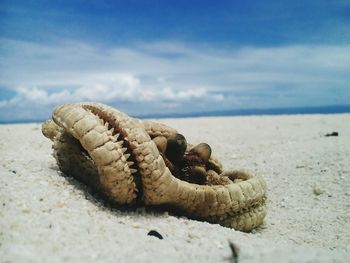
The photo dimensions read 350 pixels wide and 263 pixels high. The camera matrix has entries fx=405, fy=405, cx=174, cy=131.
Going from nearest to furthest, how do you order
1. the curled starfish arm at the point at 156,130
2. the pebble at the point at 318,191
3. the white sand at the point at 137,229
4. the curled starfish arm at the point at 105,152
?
the white sand at the point at 137,229, the curled starfish arm at the point at 105,152, the curled starfish arm at the point at 156,130, the pebble at the point at 318,191

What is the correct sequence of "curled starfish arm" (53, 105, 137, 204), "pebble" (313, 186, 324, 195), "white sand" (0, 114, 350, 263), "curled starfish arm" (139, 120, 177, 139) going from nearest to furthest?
"white sand" (0, 114, 350, 263) < "curled starfish arm" (53, 105, 137, 204) < "curled starfish arm" (139, 120, 177, 139) < "pebble" (313, 186, 324, 195)

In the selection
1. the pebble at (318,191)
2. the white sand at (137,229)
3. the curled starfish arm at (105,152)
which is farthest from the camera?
the pebble at (318,191)

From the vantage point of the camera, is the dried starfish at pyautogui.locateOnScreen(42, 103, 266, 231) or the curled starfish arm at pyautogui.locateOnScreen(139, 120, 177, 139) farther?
the curled starfish arm at pyautogui.locateOnScreen(139, 120, 177, 139)

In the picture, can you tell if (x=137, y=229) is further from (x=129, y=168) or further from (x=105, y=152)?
(x=105, y=152)

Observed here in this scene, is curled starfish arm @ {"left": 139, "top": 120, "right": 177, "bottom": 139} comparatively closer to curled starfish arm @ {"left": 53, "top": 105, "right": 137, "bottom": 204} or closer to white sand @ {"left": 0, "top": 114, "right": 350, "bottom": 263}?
curled starfish arm @ {"left": 53, "top": 105, "right": 137, "bottom": 204}

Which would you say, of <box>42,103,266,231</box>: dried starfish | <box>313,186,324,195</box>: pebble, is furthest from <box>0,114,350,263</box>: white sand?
<box>42,103,266,231</box>: dried starfish

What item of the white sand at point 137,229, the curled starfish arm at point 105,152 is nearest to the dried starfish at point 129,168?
the curled starfish arm at point 105,152

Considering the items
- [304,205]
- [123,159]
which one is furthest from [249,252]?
[304,205]

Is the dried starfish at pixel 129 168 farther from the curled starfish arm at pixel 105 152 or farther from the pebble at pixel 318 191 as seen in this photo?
the pebble at pixel 318 191
